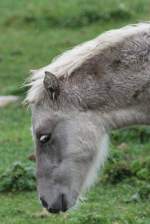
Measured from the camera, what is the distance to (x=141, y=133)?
1227 centimetres

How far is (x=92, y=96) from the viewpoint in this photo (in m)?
7.63

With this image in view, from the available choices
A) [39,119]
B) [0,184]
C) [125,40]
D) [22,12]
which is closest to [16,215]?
[0,184]

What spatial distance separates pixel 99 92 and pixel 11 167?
3163mm

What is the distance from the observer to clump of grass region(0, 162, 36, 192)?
10.4 m

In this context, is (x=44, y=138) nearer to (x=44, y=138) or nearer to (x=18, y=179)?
(x=44, y=138)

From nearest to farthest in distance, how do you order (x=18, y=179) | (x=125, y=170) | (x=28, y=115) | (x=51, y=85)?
1. (x=51, y=85)
2. (x=18, y=179)
3. (x=125, y=170)
4. (x=28, y=115)

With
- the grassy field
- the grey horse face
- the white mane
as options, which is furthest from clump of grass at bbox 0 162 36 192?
the white mane

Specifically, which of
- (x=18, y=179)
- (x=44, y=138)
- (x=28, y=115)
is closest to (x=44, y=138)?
(x=44, y=138)

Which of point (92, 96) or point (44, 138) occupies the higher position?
point (92, 96)

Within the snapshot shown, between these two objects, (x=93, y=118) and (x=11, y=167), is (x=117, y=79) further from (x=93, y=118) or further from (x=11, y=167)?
(x=11, y=167)

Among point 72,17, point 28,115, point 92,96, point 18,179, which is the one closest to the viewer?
point 92,96

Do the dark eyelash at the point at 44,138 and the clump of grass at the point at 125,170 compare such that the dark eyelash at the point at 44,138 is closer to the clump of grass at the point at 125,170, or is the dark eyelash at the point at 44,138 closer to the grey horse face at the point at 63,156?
the grey horse face at the point at 63,156

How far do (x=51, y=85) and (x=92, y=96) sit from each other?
0.37 meters

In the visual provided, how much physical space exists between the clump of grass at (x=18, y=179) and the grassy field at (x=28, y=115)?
10 centimetres
